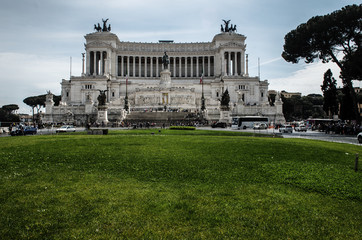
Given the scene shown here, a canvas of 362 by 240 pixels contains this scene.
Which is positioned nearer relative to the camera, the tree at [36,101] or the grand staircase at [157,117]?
the grand staircase at [157,117]

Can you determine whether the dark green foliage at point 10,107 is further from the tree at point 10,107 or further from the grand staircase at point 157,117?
the grand staircase at point 157,117

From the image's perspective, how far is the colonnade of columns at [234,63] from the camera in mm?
87350

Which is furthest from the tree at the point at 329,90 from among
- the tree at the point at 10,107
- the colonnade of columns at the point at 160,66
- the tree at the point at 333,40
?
the tree at the point at 10,107

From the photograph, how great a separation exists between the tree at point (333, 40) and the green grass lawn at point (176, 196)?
2982cm

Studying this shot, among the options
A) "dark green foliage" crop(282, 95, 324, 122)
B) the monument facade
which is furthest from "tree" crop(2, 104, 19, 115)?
"dark green foliage" crop(282, 95, 324, 122)

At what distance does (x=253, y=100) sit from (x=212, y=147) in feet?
219

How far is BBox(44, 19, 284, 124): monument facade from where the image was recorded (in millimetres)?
59812

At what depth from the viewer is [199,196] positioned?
24.1 ft

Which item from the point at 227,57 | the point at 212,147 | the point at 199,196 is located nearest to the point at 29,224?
the point at 199,196

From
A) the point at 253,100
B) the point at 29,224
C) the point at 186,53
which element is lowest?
the point at 29,224

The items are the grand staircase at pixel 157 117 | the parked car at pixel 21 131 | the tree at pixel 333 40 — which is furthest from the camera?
the grand staircase at pixel 157 117

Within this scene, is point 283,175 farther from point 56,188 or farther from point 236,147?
point 56,188

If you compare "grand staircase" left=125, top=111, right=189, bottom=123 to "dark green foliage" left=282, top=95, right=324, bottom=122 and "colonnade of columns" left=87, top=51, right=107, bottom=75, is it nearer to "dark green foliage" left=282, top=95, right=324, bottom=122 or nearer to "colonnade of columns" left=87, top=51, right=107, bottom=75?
"colonnade of columns" left=87, top=51, right=107, bottom=75

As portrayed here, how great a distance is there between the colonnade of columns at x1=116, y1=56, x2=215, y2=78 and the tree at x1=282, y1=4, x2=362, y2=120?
53.8m
